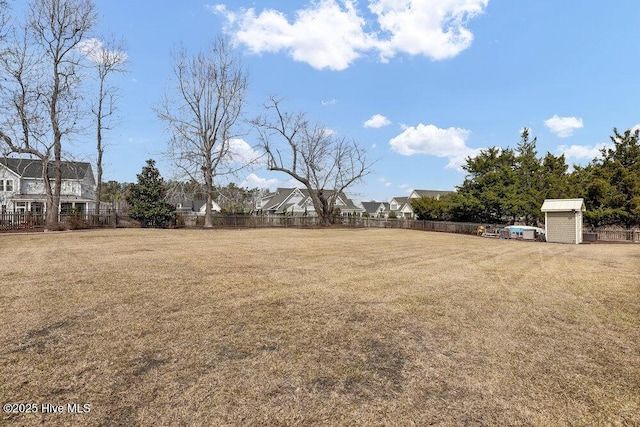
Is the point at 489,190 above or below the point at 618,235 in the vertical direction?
above

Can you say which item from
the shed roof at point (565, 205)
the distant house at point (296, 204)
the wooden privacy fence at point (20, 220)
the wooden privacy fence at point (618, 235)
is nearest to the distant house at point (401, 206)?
the distant house at point (296, 204)

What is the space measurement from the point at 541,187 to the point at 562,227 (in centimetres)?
1241

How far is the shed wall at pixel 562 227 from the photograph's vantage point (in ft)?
70.4

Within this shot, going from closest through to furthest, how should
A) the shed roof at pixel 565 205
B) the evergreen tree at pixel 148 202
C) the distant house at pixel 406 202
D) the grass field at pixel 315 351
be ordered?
1. the grass field at pixel 315 351
2. the shed roof at pixel 565 205
3. the evergreen tree at pixel 148 202
4. the distant house at pixel 406 202

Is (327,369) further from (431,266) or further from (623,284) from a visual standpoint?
(623,284)

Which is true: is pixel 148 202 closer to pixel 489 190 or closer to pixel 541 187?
pixel 489 190

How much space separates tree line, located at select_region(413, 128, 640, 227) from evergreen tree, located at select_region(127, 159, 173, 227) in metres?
26.8

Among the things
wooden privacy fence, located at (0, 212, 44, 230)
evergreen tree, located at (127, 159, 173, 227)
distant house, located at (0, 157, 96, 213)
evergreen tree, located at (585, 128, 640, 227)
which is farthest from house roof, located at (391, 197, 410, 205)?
wooden privacy fence, located at (0, 212, 44, 230)

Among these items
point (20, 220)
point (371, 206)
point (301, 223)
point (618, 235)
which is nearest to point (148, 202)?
point (20, 220)

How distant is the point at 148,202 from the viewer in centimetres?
2736

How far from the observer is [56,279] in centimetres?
691

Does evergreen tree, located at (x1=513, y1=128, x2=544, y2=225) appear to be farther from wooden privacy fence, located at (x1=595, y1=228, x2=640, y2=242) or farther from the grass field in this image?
the grass field

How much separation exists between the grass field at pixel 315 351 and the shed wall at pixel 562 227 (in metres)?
16.8

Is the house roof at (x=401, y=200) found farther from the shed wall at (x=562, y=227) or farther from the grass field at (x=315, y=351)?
the grass field at (x=315, y=351)
